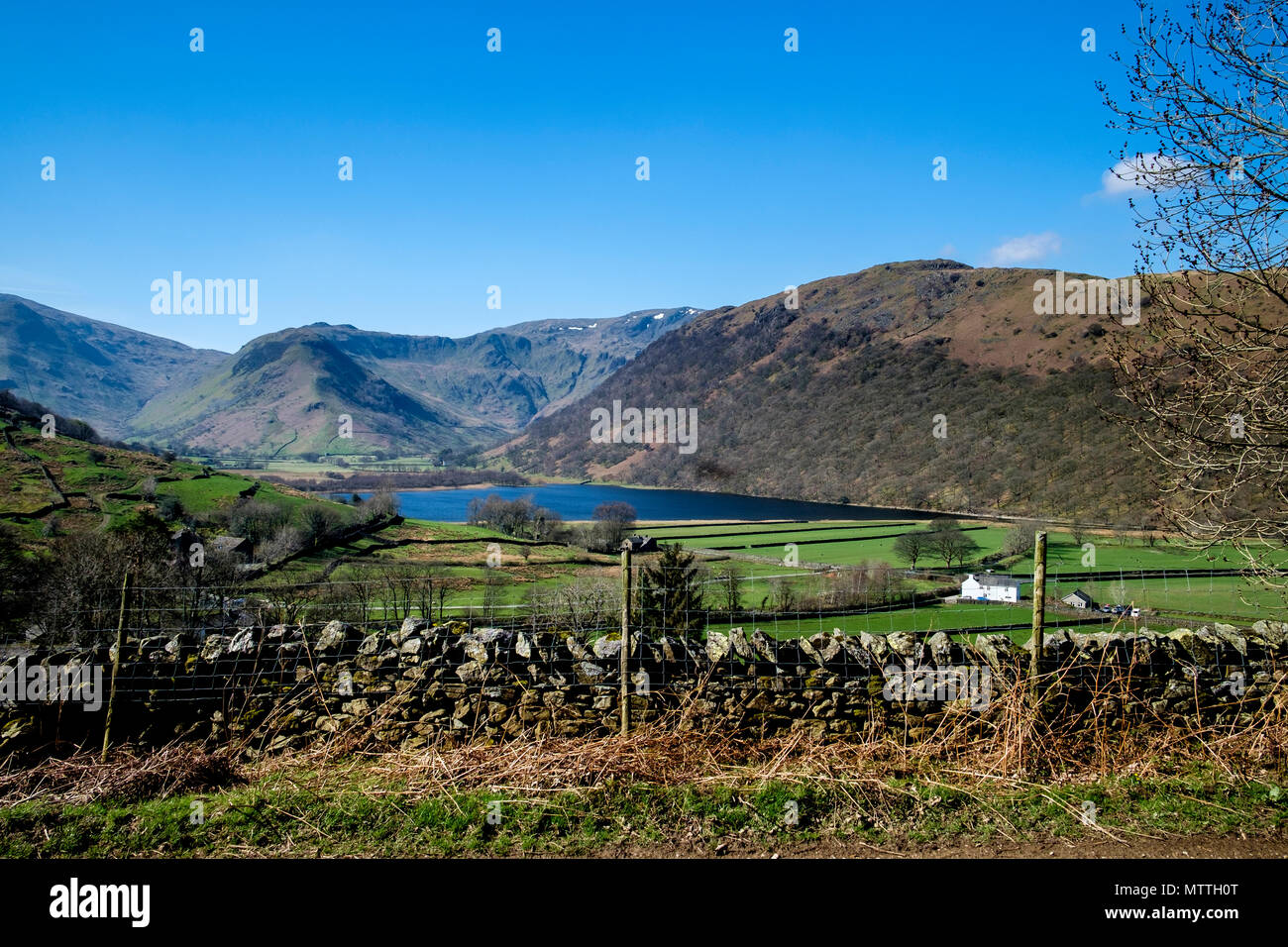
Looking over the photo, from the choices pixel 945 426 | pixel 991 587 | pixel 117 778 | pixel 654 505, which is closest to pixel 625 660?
pixel 117 778

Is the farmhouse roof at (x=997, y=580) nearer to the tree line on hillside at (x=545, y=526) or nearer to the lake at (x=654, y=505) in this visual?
the tree line on hillside at (x=545, y=526)

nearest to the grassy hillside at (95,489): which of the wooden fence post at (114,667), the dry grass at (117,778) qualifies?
the wooden fence post at (114,667)

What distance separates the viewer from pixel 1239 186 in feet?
20.3

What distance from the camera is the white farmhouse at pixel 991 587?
44.9 metres

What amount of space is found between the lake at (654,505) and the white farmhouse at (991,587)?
5308cm

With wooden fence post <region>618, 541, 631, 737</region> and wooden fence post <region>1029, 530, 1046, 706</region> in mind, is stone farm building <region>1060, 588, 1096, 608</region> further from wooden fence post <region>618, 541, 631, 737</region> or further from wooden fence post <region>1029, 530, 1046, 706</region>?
wooden fence post <region>618, 541, 631, 737</region>

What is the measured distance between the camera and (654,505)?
130 m

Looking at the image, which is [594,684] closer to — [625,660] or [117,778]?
[625,660]

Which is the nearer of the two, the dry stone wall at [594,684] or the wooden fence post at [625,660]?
the wooden fence post at [625,660]

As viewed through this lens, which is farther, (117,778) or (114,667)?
(114,667)

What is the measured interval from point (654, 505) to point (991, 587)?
8591 cm
